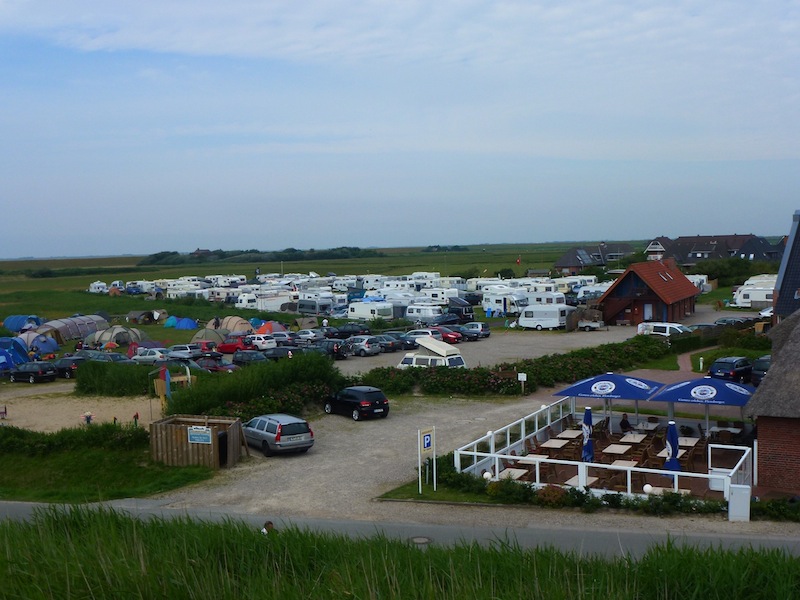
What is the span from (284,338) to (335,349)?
6.26 m

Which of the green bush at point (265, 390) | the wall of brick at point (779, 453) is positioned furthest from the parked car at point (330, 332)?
the wall of brick at point (779, 453)

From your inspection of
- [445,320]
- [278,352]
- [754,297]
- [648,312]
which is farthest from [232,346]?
[754,297]

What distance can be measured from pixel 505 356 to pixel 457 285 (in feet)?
130

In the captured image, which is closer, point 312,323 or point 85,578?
point 85,578

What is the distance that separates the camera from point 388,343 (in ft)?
155

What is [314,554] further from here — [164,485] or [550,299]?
[550,299]

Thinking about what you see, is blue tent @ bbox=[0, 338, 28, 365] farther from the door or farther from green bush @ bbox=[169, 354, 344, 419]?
the door

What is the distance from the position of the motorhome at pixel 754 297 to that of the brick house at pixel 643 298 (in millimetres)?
6169

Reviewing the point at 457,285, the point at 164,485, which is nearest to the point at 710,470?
the point at 164,485

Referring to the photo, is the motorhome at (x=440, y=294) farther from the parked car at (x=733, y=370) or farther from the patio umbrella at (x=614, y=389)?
the patio umbrella at (x=614, y=389)

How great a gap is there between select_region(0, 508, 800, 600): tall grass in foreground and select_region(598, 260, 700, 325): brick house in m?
45.8

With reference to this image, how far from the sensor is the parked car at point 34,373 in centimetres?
4000

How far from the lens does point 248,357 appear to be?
43156 millimetres

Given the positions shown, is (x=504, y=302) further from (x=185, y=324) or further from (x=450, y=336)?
(x=185, y=324)
